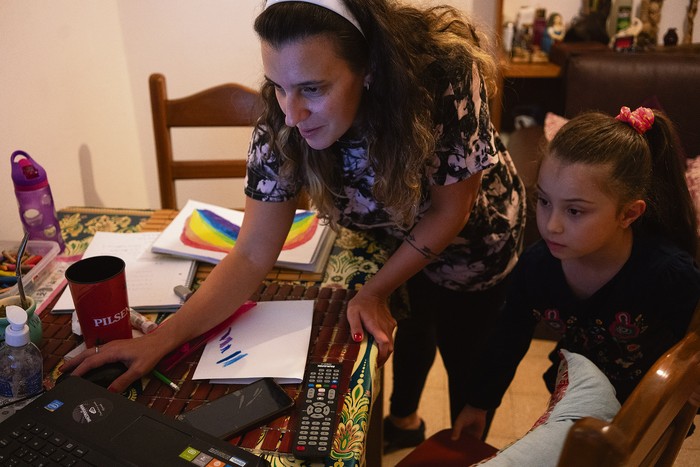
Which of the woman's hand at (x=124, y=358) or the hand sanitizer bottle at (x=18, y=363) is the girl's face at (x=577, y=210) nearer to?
the woman's hand at (x=124, y=358)

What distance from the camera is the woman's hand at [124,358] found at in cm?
95

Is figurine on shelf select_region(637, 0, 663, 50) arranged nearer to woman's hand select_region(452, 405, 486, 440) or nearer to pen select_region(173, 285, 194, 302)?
woman's hand select_region(452, 405, 486, 440)

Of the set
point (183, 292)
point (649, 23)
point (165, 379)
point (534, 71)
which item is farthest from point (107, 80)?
point (649, 23)

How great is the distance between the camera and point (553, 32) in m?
2.76

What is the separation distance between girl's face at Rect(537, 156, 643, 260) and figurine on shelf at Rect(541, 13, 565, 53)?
1.83 meters

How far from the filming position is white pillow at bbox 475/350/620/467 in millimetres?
728

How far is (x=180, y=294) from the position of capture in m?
1.19

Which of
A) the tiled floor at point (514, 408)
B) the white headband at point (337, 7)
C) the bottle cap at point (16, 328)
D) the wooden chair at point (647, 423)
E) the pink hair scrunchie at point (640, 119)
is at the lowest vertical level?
the tiled floor at point (514, 408)

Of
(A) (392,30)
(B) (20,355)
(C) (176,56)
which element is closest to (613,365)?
(A) (392,30)

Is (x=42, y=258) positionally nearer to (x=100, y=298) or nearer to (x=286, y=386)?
(x=100, y=298)

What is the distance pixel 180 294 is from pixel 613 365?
83 centimetres

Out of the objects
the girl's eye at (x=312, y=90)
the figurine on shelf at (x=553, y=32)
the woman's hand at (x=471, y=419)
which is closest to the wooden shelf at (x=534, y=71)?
the figurine on shelf at (x=553, y=32)

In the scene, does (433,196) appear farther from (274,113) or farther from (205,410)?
(205,410)

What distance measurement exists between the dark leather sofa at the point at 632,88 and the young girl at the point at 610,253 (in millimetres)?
950
